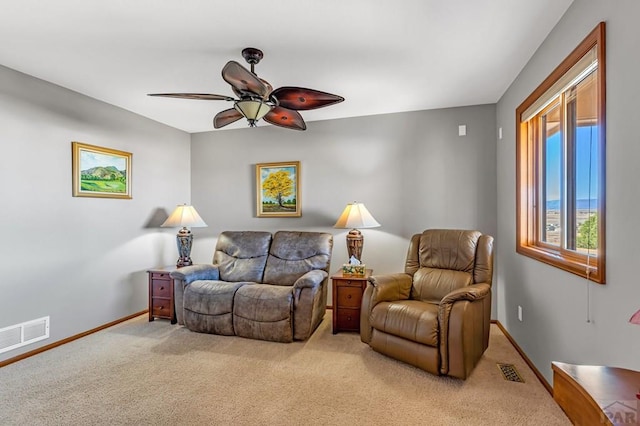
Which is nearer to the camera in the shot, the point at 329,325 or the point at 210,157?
the point at 329,325

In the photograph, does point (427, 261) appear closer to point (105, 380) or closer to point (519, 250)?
point (519, 250)

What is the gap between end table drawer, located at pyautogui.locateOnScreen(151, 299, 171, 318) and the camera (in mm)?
3624

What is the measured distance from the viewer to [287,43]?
229 centimetres

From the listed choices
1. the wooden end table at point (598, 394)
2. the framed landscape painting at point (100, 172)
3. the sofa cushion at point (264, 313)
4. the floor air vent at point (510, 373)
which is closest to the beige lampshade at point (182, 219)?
the framed landscape painting at point (100, 172)

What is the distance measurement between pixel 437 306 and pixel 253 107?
6.85 ft

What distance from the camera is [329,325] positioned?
3516 millimetres

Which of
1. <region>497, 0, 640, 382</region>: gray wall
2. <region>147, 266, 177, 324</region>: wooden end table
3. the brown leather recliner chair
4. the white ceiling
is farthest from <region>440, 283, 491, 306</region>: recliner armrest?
<region>147, 266, 177, 324</region>: wooden end table

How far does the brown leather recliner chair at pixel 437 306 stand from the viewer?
2.28 meters

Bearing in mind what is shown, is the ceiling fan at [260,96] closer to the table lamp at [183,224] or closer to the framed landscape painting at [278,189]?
the framed landscape painting at [278,189]

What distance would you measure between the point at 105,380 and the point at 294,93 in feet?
8.18

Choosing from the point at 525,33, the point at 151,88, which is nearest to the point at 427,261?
the point at 525,33

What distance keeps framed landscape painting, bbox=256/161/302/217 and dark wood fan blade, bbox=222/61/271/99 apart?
80.2 inches

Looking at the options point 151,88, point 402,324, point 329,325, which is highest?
point 151,88

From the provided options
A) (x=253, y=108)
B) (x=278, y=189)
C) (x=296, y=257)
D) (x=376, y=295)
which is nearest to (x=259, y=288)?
(x=296, y=257)
